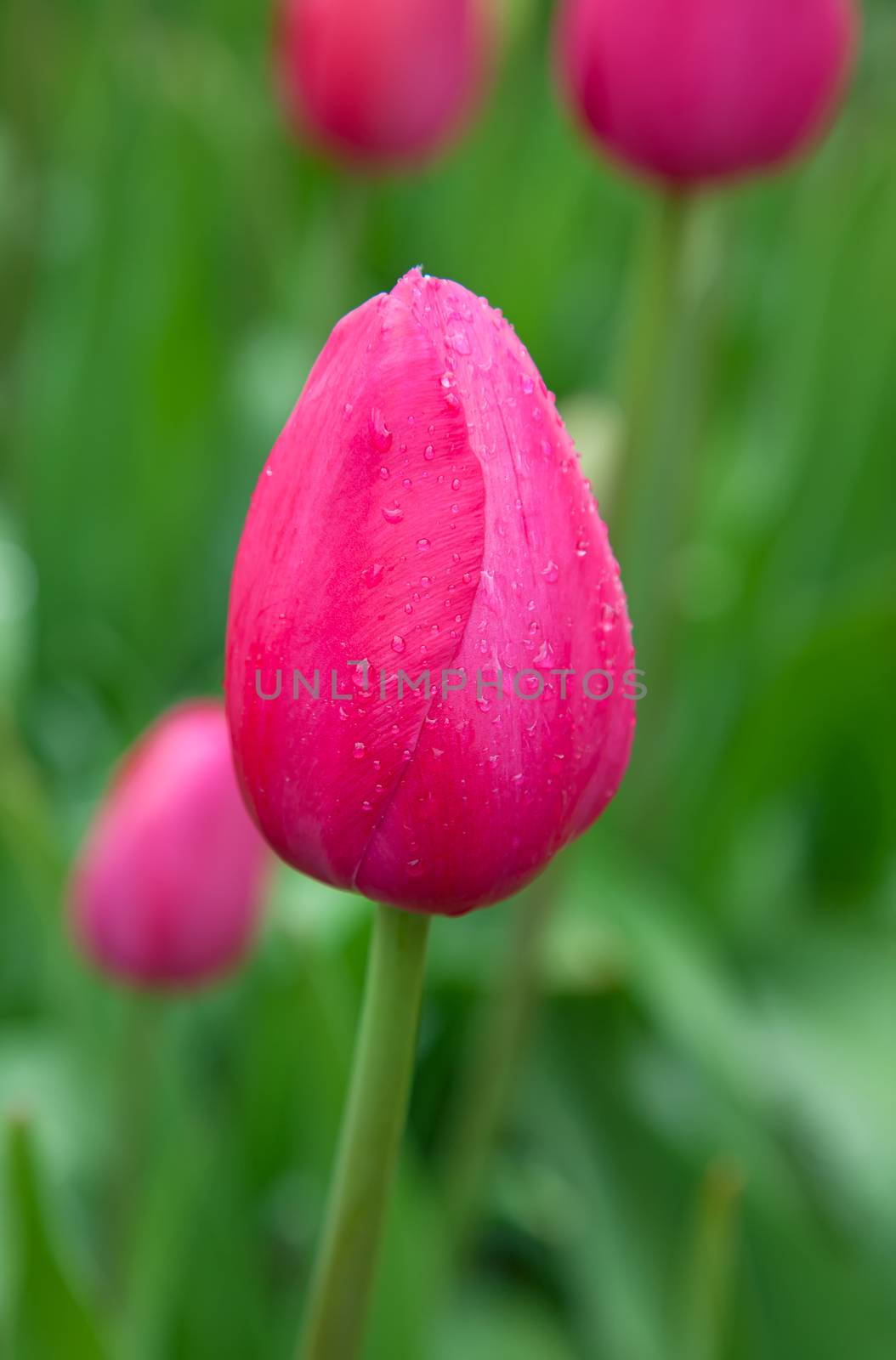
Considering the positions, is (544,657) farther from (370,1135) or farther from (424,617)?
(370,1135)

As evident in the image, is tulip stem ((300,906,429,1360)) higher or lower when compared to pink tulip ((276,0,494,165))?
lower

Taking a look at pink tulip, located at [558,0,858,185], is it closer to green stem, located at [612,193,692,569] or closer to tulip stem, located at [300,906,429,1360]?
green stem, located at [612,193,692,569]

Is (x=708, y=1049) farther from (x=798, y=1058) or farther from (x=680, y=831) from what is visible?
(x=680, y=831)

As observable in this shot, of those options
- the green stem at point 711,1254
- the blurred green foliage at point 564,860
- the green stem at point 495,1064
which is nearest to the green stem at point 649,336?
the blurred green foliage at point 564,860

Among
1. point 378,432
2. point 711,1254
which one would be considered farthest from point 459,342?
point 711,1254

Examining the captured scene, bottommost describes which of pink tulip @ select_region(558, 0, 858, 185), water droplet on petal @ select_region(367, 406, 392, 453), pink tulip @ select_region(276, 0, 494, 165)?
water droplet on petal @ select_region(367, 406, 392, 453)

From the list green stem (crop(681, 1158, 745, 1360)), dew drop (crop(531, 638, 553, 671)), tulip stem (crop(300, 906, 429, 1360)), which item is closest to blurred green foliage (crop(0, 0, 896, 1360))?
green stem (crop(681, 1158, 745, 1360))
